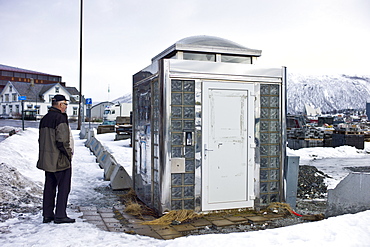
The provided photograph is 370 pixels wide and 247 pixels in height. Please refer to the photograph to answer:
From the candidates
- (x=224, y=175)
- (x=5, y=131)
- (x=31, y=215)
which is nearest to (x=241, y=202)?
(x=224, y=175)

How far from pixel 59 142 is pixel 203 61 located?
2.63m

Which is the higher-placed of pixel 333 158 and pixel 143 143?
pixel 143 143

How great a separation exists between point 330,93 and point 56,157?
19034cm

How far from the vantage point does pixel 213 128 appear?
6.08 meters

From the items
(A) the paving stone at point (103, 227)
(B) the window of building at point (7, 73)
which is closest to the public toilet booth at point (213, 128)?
(A) the paving stone at point (103, 227)

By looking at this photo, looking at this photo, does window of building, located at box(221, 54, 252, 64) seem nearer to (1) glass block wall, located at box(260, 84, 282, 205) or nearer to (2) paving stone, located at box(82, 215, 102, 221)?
(1) glass block wall, located at box(260, 84, 282, 205)

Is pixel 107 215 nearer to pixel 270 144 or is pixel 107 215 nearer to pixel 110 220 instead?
pixel 110 220

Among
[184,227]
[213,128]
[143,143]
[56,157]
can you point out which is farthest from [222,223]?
[56,157]

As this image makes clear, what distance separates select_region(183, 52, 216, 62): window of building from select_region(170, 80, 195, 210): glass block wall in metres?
A: 0.55

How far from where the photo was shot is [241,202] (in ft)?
20.6

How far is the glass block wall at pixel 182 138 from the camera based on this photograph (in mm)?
5918

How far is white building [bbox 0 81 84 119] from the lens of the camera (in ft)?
213

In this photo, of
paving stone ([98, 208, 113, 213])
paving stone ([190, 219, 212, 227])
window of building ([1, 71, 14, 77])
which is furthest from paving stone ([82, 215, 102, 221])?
window of building ([1, 71, 14, 77])

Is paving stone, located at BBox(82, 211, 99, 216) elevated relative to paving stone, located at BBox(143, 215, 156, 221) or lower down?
lower down
